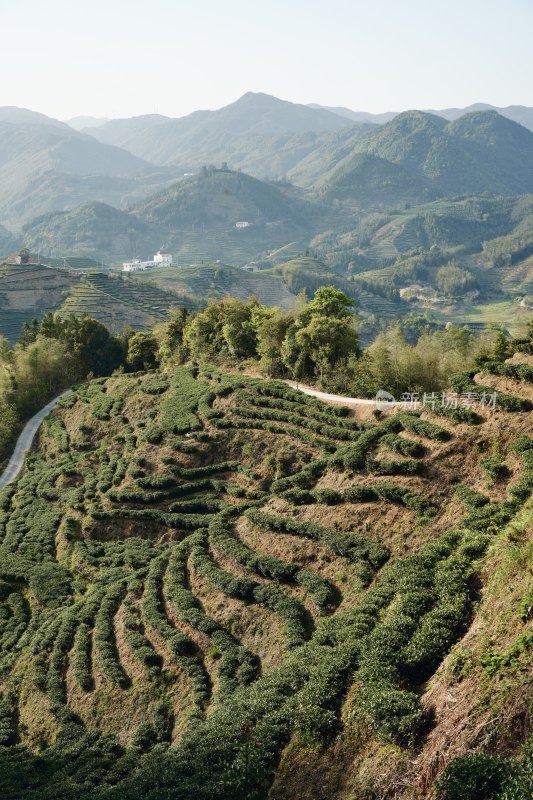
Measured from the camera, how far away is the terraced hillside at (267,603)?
1986 centimetres

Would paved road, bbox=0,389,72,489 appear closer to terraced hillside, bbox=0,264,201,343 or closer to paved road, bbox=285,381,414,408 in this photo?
paved road, bbox=285,381,414,408

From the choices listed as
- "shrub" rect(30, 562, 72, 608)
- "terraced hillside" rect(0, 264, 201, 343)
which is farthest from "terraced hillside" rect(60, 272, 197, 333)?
"shrub" rect(30, 562, 72, 608)

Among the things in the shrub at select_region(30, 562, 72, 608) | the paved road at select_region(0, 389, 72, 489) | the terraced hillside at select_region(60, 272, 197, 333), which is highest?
the terraced hillside at select_region(60, 272, 197, 333)

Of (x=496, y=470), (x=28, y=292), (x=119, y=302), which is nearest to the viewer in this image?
(x=496, y=470)

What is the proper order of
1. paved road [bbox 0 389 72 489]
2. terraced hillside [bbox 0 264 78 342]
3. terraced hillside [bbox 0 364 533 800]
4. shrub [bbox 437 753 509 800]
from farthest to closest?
terraced hillside [bbox 0 264 78 342]
paved road [bbox 0 389 72 489]
terraced hillside [bbox 0 364 533 800]
shrub [bbox 437 753 509 800]

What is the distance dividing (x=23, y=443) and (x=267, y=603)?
36.5m

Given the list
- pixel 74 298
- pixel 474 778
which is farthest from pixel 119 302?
pixel 474 778

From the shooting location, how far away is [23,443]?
59750mm

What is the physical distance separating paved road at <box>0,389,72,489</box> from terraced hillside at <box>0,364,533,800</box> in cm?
584

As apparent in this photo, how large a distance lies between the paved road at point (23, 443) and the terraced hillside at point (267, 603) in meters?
5.84

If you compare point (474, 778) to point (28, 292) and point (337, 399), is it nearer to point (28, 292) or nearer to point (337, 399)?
point (337, 399)

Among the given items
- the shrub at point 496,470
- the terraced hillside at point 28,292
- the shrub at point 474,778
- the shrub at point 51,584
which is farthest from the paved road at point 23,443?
the terraced hillside at point 28,292

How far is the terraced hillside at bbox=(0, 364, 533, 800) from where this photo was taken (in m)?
19.9

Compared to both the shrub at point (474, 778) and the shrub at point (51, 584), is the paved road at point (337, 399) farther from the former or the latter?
the shrub at point (474, 778)
